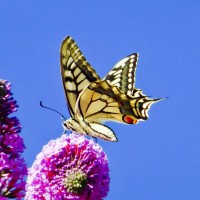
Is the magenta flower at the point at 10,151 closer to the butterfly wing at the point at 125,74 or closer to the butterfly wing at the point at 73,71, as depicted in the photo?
the butterfly wing at the point at 73,71

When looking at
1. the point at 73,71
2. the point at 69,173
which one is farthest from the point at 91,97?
the point at 69,173

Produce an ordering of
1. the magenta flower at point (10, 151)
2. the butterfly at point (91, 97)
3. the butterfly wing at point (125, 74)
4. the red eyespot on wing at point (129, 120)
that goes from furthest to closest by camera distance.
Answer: the butterfly wing at point (125, 74)
the butterfly at point (91, 97)
the red eyespot on wing at point (129, 120)
the magenta flower at point (10, 151)

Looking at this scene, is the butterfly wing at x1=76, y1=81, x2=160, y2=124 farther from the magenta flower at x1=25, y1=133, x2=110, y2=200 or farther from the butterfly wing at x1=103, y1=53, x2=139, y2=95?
the magenta flower at x1=25, y1=133, x2=110, y2=200

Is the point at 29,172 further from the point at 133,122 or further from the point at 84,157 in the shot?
the point at 133,122

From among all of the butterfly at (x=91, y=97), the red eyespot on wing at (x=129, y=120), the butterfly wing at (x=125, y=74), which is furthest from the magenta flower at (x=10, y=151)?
the butterfly wing at (x=125, y=74)

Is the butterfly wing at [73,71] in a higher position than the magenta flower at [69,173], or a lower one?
higher

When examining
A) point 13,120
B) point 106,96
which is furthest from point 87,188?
point 106,96

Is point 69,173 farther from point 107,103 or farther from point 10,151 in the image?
point 107,103
